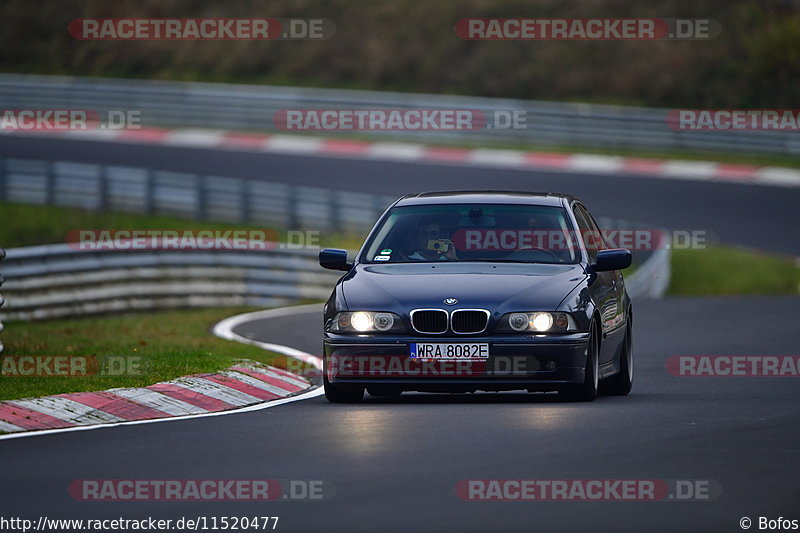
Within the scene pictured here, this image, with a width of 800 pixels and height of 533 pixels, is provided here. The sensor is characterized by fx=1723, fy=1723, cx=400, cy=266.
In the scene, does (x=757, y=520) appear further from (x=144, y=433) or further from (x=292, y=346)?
(x=292, y=346)

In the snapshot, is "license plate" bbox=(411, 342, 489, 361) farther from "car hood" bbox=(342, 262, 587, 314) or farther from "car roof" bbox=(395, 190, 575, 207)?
"car roof" bbox=(395, 190, 575, 207)

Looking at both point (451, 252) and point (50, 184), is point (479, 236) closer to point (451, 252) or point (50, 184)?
point (451, 252)

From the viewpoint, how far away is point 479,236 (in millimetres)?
12688

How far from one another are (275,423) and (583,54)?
36.9 m

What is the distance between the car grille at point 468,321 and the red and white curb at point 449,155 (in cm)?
2560

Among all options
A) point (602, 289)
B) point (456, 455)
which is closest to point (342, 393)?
point (602, 289)

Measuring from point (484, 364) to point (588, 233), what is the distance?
2.23 metres

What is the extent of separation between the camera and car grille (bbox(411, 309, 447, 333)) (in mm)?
11695

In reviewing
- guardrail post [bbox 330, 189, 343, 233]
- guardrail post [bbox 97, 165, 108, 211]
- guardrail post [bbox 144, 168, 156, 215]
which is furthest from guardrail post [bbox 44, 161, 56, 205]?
guardrail post [bbox 330, 189, 343, 233]

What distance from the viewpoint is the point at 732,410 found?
1167cm

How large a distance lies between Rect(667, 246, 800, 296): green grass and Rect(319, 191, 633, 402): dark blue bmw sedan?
15269 mm

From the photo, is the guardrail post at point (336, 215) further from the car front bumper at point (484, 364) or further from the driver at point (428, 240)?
the car front bumper at point (484, 364)

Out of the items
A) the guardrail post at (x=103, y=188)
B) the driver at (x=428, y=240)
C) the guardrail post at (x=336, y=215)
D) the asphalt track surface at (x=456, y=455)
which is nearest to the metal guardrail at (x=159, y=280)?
the guardrail post at (x=336, y=215)

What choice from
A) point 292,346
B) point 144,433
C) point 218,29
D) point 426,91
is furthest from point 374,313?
point 218,29
